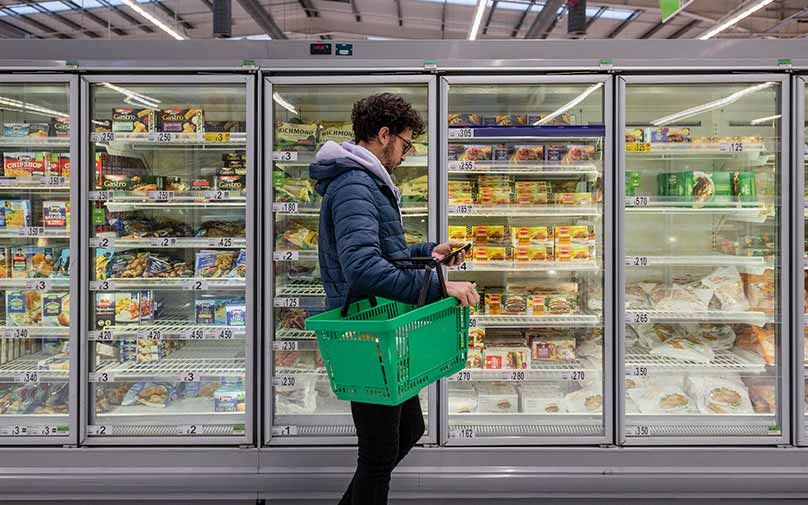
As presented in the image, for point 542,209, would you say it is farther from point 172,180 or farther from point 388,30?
point 388,30

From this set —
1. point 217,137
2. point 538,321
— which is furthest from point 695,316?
point 217,137

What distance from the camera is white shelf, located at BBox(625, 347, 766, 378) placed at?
9.12 feet

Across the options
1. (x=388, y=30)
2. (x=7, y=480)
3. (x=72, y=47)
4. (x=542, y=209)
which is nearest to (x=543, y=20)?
(x=388, y=30)

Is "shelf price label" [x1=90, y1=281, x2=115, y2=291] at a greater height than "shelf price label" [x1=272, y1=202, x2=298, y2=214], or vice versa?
"shelf price label" [x1=272, y1=202, x2=298, y2=214]

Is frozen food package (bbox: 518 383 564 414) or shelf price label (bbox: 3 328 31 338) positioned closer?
shelf price label (bbox: 3 328 31 338)

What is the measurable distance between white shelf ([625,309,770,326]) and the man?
4.32 ft

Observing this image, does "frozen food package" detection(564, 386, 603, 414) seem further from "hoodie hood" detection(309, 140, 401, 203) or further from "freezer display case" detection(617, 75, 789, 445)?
"hoodie hood" detection(309, 140, 401, 203)

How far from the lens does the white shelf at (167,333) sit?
9.06ft

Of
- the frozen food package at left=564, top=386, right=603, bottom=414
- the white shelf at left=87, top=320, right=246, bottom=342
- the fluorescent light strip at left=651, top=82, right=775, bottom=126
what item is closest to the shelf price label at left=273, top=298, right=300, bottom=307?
the white shelf at left=87, top=320, right=246, bottom=342

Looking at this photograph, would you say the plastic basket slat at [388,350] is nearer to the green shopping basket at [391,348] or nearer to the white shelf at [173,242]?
the green shopping basket at [391,348]

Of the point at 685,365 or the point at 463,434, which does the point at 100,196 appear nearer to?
the point at 463,434

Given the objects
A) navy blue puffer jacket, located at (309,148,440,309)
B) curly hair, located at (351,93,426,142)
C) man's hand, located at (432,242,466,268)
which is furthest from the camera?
man's hand, located at (432,242,466,268)

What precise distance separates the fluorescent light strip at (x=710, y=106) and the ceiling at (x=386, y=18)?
6.35 meters

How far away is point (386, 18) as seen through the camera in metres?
11.4
